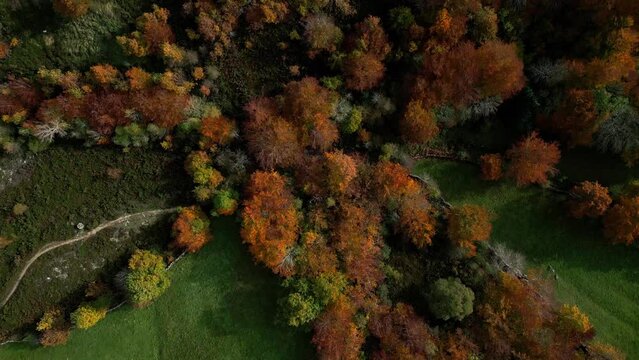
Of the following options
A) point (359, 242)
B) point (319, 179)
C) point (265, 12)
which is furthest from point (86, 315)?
point (265, 12)

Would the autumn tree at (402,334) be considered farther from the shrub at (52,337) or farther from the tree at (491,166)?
the shrub at (52,337)

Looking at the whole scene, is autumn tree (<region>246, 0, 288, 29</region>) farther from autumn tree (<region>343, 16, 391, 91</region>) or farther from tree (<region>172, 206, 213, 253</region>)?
tree (<region>172, 206, 213, 253</region>)

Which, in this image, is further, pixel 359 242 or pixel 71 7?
pixel 71 7

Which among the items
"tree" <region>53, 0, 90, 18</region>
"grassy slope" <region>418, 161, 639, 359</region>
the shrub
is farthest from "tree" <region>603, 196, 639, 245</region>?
"tree" <region>53, 0, 90, 18</region>

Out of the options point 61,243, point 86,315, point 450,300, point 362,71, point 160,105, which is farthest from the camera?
point 61,243

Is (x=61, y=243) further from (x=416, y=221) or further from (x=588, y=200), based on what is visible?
(x=588, y=200)

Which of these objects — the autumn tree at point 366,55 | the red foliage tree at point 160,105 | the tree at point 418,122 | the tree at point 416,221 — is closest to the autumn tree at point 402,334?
the tree at point 416,221
